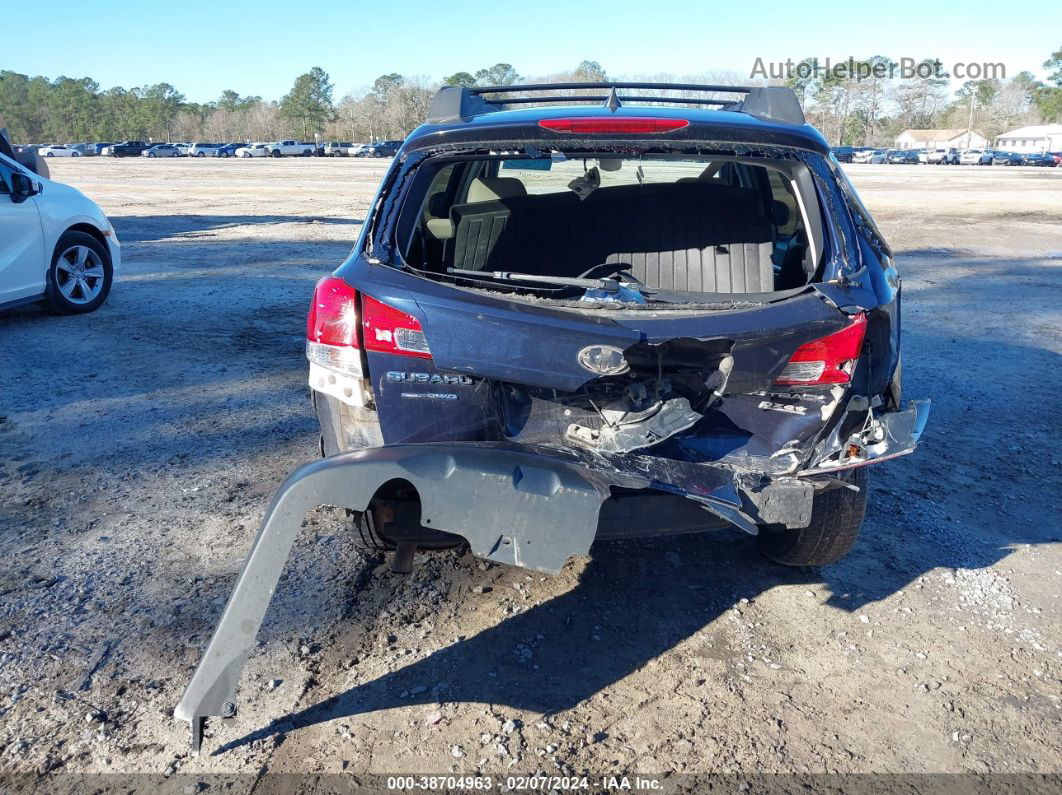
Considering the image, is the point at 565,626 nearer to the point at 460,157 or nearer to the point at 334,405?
the point at 334,405

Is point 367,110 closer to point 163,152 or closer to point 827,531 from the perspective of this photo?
point 163,152

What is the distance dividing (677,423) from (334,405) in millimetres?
1176

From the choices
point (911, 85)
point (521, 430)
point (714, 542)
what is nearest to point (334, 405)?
point (521, 430)

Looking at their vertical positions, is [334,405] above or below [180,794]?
above

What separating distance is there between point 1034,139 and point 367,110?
3378 inches

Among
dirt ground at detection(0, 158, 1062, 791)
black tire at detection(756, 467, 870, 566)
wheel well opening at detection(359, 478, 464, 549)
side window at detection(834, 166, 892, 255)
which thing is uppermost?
side window at detection(834, 166, 892, 255)

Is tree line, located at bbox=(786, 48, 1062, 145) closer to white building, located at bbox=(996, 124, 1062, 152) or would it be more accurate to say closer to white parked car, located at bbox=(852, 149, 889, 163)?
white building, located at bbox=(996, 124, 1062, 152)

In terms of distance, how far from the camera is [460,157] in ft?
10.3

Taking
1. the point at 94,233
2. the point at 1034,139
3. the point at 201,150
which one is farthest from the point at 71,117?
the point at 94,233

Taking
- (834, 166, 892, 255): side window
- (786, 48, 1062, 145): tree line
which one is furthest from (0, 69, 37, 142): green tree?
(834, 166, 892, 255): side window

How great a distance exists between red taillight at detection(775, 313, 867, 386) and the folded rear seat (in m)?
0.93

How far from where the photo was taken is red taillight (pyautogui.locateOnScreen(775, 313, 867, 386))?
9.36ft

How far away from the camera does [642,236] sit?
3.99 metres

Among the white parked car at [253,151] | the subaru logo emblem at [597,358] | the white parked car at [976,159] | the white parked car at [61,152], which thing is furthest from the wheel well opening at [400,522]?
the white parked car at [61,152]
